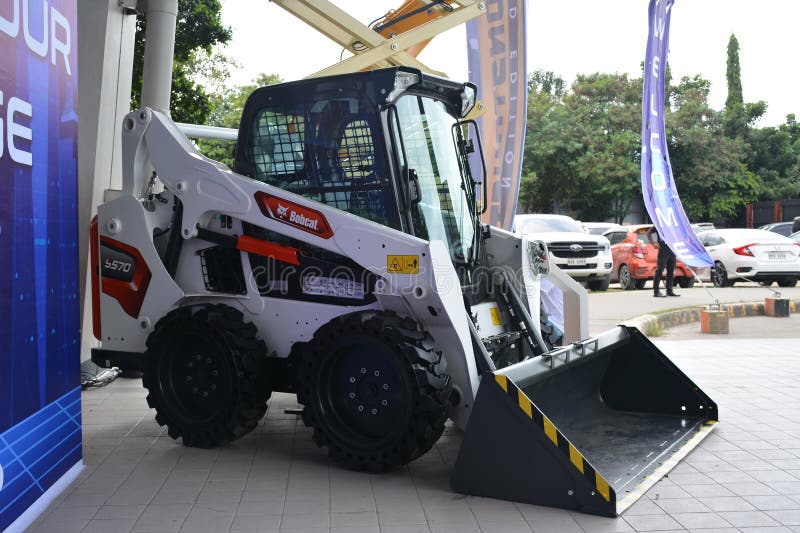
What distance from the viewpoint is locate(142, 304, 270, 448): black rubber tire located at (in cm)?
588

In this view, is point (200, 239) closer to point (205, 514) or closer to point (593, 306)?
point (205, 514)

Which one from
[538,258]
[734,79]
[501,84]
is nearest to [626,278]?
[501,84]

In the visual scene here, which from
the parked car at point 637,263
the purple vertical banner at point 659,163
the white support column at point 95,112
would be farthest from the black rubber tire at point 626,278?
the white support column at point 95,112

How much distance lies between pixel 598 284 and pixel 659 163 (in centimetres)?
783

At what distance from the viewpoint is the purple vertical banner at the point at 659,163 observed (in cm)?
1146

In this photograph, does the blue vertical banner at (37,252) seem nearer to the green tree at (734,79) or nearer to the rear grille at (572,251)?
the rear grille at (572,251)

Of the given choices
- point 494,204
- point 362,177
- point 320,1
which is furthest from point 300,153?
point 494,204

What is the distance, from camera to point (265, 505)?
16.2ft

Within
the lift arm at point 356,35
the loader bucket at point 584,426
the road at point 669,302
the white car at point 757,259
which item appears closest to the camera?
the loader bucket at point 584,426

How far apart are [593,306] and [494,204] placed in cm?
484

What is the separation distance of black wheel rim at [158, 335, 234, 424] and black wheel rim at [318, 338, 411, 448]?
811mm

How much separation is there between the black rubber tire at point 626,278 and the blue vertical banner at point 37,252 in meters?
16.4

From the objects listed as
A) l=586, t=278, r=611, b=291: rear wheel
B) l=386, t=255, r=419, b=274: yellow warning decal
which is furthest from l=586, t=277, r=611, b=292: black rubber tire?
l=386, t=255, r=419, b=274: yellow warning decal

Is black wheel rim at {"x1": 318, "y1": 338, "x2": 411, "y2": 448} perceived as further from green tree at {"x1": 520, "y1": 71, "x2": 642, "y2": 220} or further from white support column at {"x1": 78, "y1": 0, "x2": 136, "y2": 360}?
green tree at {"x1": 520, "y1": 71, "x2": 642, "y2": 220}
